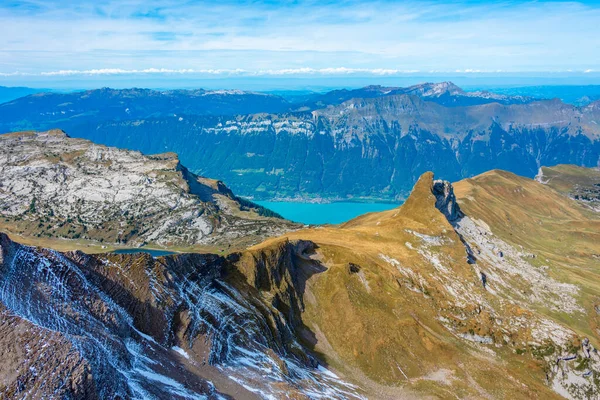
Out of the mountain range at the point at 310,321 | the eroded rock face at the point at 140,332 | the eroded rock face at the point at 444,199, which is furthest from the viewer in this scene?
the eroded rock face at the point at 444,199

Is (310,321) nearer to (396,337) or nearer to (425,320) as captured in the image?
(396,337)

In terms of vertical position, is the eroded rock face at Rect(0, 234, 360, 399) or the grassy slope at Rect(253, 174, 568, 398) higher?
the eroded rock face at Rect(0, 234, 360, 399)

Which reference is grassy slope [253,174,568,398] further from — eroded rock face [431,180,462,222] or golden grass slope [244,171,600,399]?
eroded rock face [431,180,462,222]

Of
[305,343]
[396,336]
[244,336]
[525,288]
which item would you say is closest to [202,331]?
[244,336]

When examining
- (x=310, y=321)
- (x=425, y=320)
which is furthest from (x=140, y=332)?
(x=425, y=320)

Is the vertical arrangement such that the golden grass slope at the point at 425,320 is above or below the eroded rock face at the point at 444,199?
below

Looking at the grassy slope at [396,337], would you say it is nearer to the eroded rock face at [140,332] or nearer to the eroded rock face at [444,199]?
the eroded rock face at [140,332]

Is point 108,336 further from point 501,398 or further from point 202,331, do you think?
point 501,398

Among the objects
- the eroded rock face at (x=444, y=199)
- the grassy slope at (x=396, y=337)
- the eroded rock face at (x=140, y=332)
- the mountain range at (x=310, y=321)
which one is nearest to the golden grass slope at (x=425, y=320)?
the grassy slope at (x=396, y=337)

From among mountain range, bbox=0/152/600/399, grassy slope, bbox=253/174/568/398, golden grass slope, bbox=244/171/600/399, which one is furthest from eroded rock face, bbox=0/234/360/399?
golden grass slope, bbox=244/171/600/399
